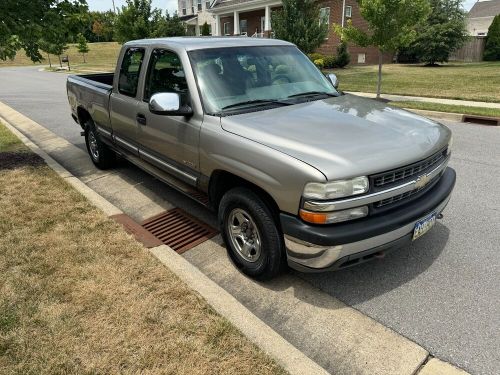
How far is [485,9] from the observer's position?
46.9m

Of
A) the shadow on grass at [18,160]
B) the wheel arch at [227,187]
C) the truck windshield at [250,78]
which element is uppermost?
the truck windshield at [250,78]

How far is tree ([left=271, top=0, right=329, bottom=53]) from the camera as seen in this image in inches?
877

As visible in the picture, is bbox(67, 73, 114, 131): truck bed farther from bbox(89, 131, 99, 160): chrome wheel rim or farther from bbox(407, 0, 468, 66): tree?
bbox(407, 0, 468, 66): tree

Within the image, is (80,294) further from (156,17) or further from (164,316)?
(156,17)

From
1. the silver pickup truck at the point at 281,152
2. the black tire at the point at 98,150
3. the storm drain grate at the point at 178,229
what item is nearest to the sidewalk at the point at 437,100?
the black tire at the point at 98,150

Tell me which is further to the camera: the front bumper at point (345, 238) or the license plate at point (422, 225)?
the license plate at point (422, 225)

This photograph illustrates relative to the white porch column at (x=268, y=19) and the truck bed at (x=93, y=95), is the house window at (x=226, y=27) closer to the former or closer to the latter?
the white porch column at (x=268, y=19)

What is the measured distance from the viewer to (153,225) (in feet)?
14.8

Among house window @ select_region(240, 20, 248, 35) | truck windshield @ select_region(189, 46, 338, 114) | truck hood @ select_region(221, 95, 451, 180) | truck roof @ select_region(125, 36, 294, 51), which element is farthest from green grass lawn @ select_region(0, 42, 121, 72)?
truck hood @ select_region(221, 95, 451, 180)

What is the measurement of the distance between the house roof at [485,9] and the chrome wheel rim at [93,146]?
50.6 meters

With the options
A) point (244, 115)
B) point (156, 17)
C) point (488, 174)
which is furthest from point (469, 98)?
point (156, 17)

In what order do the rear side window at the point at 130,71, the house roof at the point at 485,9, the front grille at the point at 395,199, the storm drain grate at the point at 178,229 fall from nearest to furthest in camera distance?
the front grille at the point at 395,199
the storm drain grate at the point at 178,229
the rear side window at the point at 130,71
the house roof at the point at 485,9

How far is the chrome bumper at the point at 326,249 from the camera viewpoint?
107 inches

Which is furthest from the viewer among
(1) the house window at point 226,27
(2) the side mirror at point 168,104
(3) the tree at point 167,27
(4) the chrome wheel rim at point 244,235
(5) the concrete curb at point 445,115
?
(1) the house window at point 226,27
